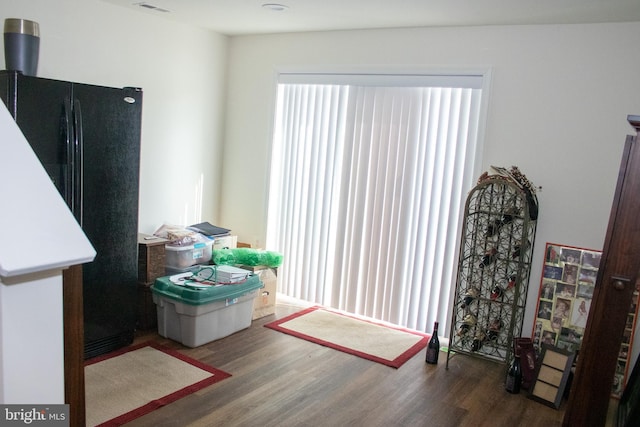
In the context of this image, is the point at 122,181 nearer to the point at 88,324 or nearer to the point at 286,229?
the point at 88,324

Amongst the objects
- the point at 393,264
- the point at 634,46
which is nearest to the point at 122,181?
the point at 393,264

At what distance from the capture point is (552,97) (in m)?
3.43

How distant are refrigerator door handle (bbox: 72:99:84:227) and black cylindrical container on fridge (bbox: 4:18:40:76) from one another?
315mm

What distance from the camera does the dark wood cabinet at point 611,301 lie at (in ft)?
7.47

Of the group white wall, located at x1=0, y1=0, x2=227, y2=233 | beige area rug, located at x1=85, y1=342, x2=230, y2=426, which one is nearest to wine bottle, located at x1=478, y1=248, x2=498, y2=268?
beige area rug, located at x1=85, y1=342, x2=230, y2=426

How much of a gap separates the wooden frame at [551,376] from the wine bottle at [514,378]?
0.08m

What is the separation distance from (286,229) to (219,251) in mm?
672

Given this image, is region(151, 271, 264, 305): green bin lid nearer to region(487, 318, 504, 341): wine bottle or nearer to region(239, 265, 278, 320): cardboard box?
region(239, 265, 278, 320): cardboard box

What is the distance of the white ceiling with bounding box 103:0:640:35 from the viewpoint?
2998mm

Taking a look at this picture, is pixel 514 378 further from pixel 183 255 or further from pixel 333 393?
pixel 183 255

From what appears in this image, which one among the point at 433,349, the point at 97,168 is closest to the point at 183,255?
the point at 97,168

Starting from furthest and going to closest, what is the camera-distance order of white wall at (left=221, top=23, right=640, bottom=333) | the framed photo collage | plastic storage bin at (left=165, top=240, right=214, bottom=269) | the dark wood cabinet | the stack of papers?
plastic storage bin at (left=165, top=240, right=214, bottom=269) < the stack of papers < the framed photo collage < white wall at (left=221, top=23, right=640, bottom=333) < the dark wood cabinet

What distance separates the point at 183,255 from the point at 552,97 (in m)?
2.84

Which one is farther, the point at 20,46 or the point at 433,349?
the point at 433,349
